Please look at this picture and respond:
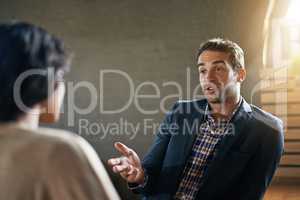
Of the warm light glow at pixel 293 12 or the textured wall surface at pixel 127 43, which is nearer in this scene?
the warm light glow at pixel 293 12

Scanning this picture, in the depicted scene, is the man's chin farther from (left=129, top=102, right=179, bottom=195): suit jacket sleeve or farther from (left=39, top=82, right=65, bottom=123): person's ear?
(left=39, top=82, right=65, bottom=123): person's ear

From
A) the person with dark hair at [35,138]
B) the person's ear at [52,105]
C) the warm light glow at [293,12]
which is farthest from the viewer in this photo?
the warm light glow at [293,12]

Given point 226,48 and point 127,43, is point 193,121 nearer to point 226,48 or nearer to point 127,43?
point 226,48

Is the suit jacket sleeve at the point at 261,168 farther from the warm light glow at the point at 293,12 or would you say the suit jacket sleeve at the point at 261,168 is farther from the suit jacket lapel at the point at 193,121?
the warm light glow at the point at 293,12

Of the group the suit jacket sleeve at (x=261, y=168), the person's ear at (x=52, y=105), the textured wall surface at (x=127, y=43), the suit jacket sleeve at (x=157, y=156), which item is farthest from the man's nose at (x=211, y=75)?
the person's ear at (x=52, y=105)

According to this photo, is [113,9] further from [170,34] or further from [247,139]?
[247,139]

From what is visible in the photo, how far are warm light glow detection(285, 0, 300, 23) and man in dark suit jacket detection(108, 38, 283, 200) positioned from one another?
21.0 inches

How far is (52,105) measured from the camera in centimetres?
81

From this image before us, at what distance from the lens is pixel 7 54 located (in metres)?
0.69

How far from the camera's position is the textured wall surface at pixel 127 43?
2.75m

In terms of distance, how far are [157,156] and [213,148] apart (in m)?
0.30

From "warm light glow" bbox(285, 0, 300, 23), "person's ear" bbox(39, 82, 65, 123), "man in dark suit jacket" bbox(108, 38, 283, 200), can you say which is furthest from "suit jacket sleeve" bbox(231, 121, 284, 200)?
"person's ear" bbox(39, 82, 65, 123)

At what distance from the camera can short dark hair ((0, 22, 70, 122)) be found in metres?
0.69

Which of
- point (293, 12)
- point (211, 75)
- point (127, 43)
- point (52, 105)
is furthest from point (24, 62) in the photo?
point (127, 43)
